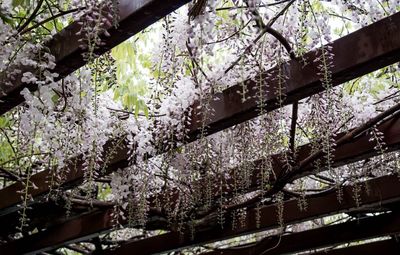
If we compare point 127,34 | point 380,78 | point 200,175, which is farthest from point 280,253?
point 127,34

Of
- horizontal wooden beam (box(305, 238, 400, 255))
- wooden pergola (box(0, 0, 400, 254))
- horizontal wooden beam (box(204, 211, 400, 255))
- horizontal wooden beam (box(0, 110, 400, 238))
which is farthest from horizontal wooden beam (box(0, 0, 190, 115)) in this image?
horizontal wooden beam (box(305, 238, 400, 255))

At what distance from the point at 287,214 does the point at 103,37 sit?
2.06 meters

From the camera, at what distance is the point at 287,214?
348 centimetres

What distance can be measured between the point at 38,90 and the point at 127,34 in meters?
0.58

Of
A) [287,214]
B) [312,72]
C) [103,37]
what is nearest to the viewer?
[103,37]

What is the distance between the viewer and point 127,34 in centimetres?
170

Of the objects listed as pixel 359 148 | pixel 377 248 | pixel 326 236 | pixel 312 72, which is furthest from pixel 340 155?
pixel 377 248

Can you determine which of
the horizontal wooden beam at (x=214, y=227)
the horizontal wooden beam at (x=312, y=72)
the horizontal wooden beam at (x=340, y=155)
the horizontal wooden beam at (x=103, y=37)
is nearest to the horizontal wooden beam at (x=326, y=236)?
the horizontal wooden beam at (x=214, y=227)

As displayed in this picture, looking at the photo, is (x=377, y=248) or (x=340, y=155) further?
(x=377, y=248)

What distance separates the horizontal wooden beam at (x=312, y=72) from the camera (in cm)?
177

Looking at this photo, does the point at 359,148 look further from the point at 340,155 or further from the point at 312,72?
the point at 312,72

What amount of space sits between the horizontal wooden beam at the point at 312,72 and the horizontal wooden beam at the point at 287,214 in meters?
0.93

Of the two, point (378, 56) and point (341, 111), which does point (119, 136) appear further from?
point (378, 56)

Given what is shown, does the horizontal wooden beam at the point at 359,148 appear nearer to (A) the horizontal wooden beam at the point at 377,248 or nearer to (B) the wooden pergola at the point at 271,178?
(B) the wooden pergola at the point at 271,178
